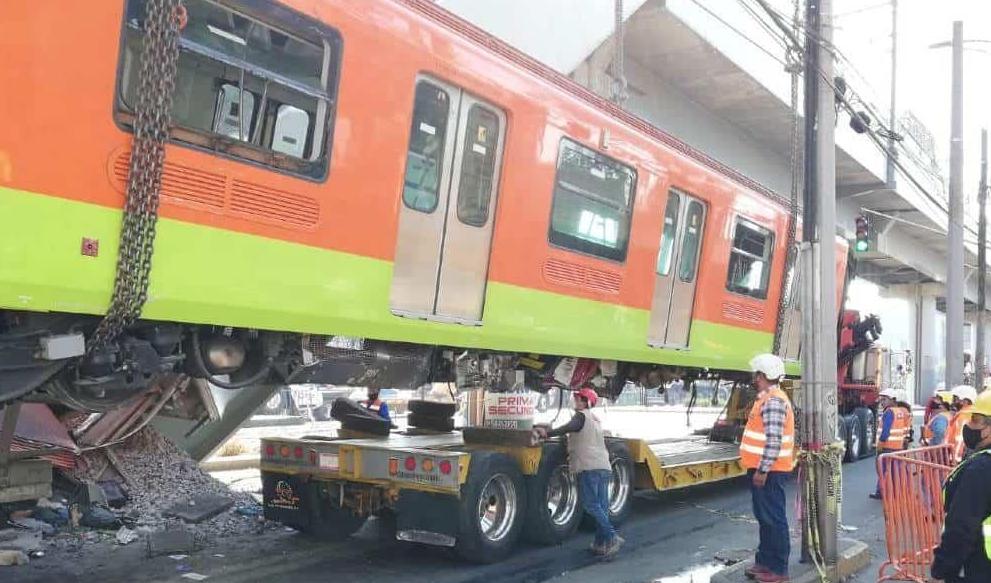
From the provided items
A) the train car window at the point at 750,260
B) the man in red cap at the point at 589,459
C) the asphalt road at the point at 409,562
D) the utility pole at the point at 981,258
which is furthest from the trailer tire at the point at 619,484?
the utility pole at the point at 981,258

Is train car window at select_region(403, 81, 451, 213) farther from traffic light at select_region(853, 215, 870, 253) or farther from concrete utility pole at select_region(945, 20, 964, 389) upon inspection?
concrete utility pole at select_region(945, 20, 964, 389)

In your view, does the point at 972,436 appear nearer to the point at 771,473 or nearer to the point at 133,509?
the point at 771,473

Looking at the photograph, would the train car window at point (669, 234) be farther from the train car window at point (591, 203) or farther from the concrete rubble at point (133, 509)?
the concrete rubble at point (133, 509)

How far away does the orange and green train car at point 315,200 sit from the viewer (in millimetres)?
4062

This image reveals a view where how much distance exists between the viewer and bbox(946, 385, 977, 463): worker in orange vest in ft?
25.6

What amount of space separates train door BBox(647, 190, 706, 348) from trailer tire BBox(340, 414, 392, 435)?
2.71 metres

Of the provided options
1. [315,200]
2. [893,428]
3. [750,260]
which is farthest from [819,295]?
[893,428]

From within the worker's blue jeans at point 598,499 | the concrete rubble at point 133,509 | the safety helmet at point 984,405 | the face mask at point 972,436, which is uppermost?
the safety helmet at point 984,405

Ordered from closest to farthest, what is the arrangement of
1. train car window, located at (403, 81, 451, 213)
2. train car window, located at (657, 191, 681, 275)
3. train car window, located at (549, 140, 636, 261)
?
train car window, located at (403, 81, 451, 213) < train car window, located at (549, 140, 636, 261) < train car window, located at (657, 191, 681, 275)

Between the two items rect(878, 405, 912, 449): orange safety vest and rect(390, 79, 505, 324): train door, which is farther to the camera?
rect(878, 405, 912, 449): orange safety vest

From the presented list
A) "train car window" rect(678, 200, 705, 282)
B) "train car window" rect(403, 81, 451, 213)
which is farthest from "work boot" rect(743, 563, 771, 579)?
"train car window" rect(403, 81, 451, 213)

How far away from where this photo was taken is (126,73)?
431 cm

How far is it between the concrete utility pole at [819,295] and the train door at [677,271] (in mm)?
1638

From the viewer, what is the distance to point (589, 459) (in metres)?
7.63
